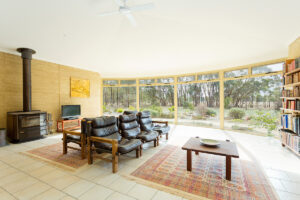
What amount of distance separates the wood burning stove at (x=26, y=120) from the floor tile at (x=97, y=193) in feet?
12.5

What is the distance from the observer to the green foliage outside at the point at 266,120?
428cm

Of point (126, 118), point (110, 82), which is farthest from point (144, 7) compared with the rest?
point (110, 82)

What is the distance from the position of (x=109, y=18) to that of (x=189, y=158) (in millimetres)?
4369

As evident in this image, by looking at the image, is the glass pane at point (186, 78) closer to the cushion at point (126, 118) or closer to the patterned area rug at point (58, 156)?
the cushion at point (126, 118)

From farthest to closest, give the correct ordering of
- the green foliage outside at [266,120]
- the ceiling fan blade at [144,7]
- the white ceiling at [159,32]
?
the green foliage outside at [266,120] < the white ceiling at [159,32] < the ceiling fan blade at [144,7]

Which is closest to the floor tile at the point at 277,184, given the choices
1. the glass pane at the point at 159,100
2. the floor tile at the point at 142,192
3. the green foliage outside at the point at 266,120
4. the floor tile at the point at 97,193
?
the floor tile at the point at 142,192

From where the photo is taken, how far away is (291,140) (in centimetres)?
322

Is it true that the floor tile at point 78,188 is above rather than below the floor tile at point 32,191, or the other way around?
above

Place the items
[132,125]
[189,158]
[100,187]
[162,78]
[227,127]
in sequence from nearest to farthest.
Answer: [100,187]
[189,158]
[132,125]
[227,127]
[162,78]

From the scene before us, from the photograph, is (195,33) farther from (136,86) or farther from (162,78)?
(136,86)

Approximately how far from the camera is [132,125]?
373cm

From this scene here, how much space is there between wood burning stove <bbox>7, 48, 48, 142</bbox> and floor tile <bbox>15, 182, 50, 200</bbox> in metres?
2.99

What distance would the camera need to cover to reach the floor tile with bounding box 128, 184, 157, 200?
1842 millimetres

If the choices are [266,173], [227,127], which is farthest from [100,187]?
[227,127]
